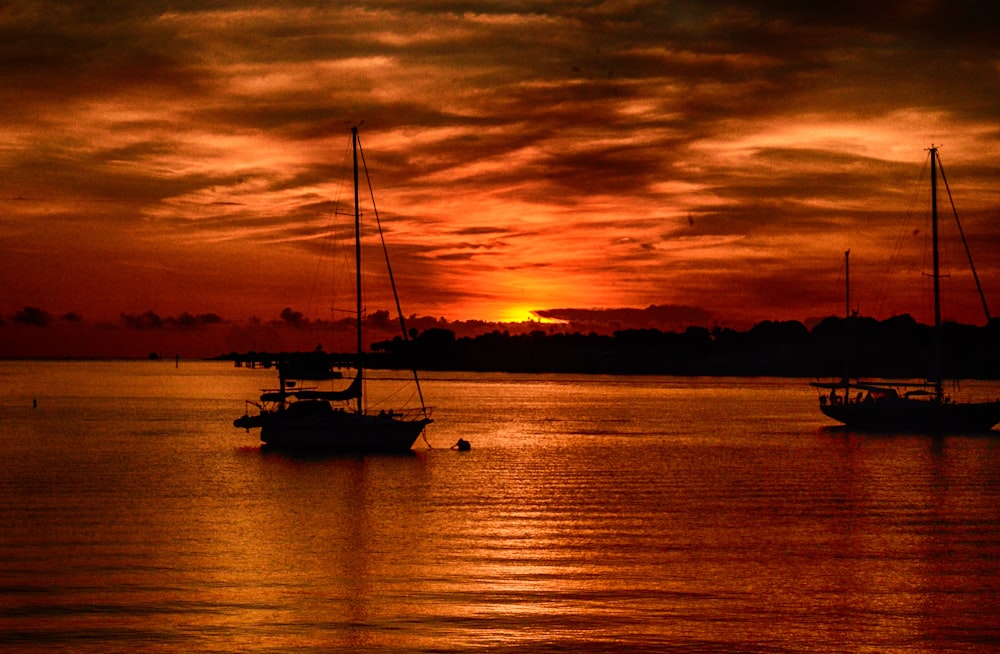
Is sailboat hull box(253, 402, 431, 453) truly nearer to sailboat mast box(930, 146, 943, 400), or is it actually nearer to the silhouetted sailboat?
the silhouetted sailboat

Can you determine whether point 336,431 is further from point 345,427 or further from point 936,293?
point 936,293

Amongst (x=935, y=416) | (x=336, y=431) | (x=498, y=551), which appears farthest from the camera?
(x=935, y=416)

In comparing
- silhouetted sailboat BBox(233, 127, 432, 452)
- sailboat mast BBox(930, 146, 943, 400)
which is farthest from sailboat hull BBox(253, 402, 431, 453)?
sailboat mast BBox(930, 146, 943, 400)

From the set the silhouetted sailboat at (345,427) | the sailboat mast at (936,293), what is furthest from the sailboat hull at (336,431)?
the sailboat mast at (936,293)

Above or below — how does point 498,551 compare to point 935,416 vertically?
below

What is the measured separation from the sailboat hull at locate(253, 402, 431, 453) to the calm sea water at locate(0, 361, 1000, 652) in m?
1.17

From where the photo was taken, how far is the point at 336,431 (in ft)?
188

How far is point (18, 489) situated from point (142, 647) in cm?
2893

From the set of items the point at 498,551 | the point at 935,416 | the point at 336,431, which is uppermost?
the point at 336,431

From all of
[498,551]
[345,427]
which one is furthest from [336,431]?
[498,551]

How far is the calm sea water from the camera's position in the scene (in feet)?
69.4

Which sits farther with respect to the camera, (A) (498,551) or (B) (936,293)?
(B) (936,293)

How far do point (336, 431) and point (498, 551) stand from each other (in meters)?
28.6

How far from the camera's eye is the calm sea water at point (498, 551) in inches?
833
